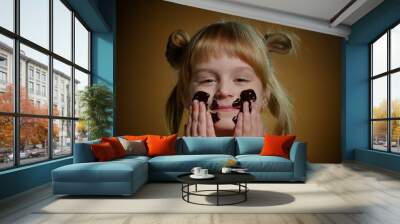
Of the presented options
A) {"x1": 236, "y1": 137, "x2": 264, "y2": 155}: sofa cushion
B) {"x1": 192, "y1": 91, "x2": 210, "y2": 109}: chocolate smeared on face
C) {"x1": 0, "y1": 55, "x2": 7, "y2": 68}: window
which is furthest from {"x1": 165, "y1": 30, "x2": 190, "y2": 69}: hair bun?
{"x1": 0, "y1": 55, "x2": 7, "y2": 68}: window

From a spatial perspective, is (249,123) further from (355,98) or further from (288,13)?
(355,98)

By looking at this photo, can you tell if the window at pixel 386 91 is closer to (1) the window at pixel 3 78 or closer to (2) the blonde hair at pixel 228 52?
(2) the blonde hair at pixel 228 52

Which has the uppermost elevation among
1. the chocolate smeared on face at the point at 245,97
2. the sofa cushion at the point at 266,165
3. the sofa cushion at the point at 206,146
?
the chocolate smeared on face at the point at 245,97

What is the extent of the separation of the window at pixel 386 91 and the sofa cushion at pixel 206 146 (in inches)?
143

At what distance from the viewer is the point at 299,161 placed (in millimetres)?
6145

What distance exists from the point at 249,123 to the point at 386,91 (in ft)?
10.2

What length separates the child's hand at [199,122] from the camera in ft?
28.5

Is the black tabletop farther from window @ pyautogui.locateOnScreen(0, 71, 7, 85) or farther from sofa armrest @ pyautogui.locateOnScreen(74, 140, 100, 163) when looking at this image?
window @ pyautogui.locateOnScreen(0, 71, 7, 85)

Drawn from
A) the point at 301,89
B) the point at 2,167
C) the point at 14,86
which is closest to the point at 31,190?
the point at 2,167

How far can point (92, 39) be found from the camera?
8.76 metres

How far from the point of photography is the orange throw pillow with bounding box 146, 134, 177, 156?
22.2 feet

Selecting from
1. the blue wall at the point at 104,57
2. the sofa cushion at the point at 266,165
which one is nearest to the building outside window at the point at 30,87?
the blue wall at the point at 104,57

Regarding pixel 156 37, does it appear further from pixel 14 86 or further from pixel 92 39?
pixel 14 86

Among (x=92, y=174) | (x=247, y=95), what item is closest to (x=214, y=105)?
(x=247, y=95)
